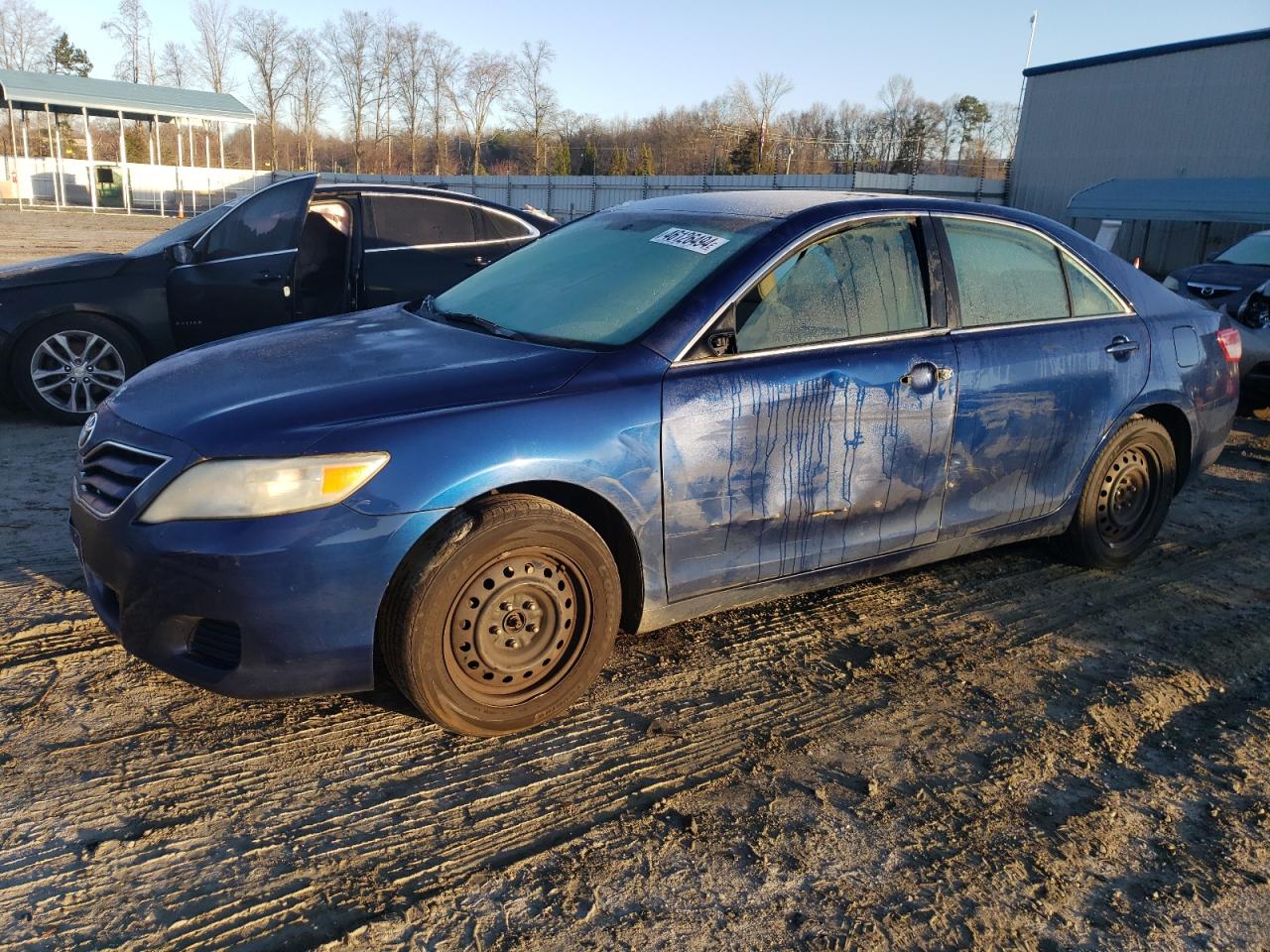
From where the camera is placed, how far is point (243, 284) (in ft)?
22.2

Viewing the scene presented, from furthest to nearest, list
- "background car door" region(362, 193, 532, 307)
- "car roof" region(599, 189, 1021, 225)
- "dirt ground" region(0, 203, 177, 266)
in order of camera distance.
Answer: "dirt ground" region(0, 203, 177, 266) → "background car door" region(362, 193, 532, 307) → "car roof" region(599, 189, 1021, 225)

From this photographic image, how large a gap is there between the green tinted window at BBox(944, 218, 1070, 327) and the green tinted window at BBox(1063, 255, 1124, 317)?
0.19ft

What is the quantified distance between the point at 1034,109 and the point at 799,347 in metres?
36.0

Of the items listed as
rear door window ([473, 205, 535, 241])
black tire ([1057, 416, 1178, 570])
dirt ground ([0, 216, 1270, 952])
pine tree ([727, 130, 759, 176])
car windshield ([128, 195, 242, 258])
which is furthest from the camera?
pine tree ([727, 130, 759, 176])

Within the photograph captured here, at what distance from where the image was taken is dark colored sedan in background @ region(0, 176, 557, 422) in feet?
21.1

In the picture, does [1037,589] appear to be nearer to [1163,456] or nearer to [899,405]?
[1163,456]

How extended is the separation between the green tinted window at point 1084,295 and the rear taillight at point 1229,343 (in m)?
0.77

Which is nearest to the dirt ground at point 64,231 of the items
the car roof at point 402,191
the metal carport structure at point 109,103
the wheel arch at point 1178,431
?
the metal carport structure at point 109,103

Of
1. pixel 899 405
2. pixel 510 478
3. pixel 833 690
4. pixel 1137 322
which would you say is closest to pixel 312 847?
pixel 510 478

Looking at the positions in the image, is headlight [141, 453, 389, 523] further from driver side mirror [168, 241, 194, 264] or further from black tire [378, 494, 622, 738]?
driver side mirror [168, 241, 194, 264]

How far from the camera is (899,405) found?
355 centimetres

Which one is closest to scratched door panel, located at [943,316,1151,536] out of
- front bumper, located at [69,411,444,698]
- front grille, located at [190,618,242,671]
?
front bumper, located at [69,411,444,698]

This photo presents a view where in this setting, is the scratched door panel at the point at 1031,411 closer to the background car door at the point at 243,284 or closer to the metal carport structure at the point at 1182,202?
the background car door at the point at 243,284

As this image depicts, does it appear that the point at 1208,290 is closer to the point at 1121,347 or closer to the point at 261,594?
the point at 1121,347
